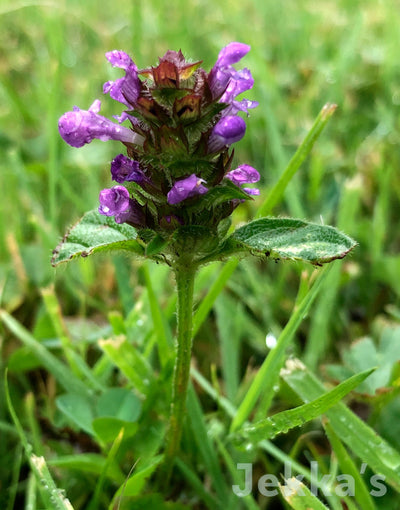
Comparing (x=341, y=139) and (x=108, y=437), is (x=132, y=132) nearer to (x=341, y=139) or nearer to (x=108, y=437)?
(x=108, y=437)

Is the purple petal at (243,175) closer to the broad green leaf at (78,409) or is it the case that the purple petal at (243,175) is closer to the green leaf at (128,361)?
the green leaf at (128,361)

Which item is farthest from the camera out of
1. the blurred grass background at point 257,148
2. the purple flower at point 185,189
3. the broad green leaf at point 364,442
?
the blurred grass background at point 257,148

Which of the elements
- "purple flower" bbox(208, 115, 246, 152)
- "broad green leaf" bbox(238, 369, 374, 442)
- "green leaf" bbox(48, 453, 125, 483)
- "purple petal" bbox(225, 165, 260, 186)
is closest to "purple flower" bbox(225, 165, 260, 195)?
"purple petal" bbox(225, 165, 260, 186)

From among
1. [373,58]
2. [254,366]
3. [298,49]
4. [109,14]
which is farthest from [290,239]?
[109,14]

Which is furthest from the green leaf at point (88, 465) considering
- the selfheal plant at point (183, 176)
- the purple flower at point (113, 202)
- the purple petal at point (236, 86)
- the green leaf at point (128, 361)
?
the purple petal at point (236, 86)

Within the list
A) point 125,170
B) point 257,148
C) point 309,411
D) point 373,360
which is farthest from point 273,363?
point 257,148
